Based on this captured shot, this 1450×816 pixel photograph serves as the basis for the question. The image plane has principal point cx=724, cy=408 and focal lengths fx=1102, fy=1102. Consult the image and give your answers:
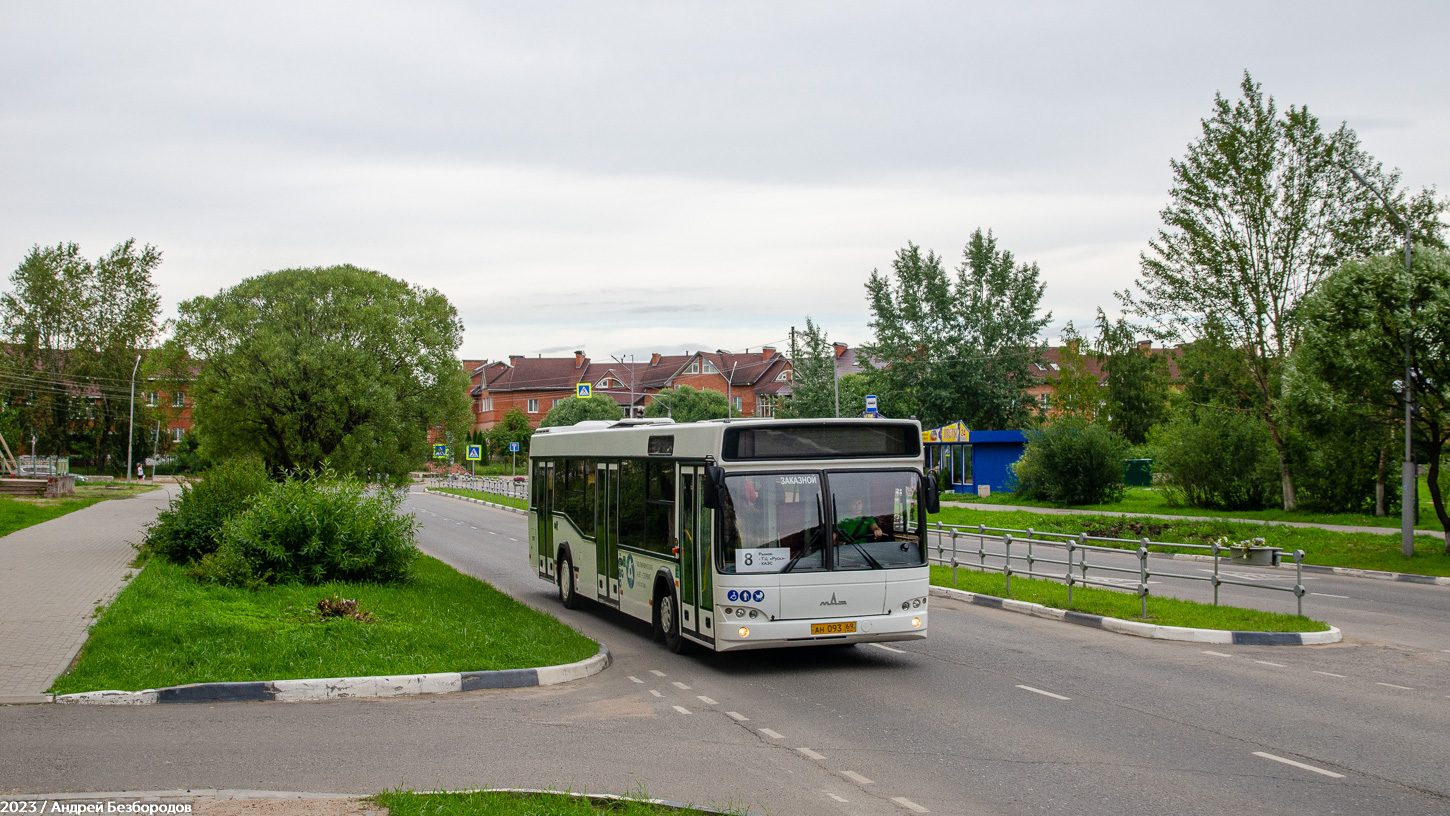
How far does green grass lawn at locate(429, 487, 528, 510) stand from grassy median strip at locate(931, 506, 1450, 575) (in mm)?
21289

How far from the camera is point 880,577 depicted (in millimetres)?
11242

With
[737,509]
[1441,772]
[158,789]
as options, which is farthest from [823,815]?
[737,509]

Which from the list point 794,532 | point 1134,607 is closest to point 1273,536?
point 1134,607

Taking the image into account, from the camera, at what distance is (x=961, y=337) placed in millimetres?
65000

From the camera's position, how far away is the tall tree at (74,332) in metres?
73.8

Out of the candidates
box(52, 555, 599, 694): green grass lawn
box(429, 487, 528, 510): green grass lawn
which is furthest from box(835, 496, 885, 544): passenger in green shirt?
box(429, 487, 528, 510): green grass lawn

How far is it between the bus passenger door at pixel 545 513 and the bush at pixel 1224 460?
94.8 feet

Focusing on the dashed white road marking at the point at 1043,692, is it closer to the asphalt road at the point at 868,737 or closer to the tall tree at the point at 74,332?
the asphalt road at the point at 868,737

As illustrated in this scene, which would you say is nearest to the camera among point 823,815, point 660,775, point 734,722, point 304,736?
point 823,815

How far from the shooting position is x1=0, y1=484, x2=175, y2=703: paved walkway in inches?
383

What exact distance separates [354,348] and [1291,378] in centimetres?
2371

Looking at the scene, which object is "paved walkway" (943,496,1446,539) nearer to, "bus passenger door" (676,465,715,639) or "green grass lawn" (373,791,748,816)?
"bus passenger door" (676,465,715,639)

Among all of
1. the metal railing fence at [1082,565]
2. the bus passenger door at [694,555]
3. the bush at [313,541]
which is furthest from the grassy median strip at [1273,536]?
the bush at [313,541]

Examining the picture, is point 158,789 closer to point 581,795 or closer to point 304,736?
point 304,736
